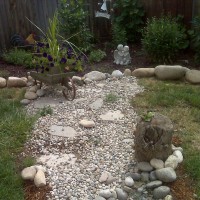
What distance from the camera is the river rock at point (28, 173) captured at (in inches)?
126

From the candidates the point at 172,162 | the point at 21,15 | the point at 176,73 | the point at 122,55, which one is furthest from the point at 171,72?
the point at 21,15

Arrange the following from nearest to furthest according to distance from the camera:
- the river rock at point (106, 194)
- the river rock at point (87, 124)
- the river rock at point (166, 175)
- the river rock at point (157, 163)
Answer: the river rock at point (106, 194) → the river rock at point (166, 175) → the river rock at point (157, 163) → the river rock at point (87, 124)

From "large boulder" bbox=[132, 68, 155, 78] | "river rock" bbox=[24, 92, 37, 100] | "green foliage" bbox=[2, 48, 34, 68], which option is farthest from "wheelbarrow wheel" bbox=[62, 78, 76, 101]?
"green foliage" bbox=[2, 48, 34, 68]

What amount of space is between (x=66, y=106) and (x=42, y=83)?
82 cm

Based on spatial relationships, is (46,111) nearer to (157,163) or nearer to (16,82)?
(16,82)

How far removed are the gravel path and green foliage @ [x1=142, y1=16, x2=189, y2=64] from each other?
5.07ft

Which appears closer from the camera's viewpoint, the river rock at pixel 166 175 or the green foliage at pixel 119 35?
the river rock at pixel 166 175

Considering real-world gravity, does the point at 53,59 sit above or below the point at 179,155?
above

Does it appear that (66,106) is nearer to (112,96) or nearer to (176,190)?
(112,96)

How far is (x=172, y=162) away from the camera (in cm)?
331

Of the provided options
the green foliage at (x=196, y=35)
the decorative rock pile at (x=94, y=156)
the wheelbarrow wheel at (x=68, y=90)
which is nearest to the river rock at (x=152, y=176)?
the decorative rock pile at (x=94, y=156)

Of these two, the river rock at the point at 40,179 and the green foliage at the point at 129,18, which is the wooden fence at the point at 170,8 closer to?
the green foliage at the point at 129,18

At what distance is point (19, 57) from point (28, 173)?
3651 millimetres

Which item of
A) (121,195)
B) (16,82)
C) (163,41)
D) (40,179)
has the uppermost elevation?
(163,41)
